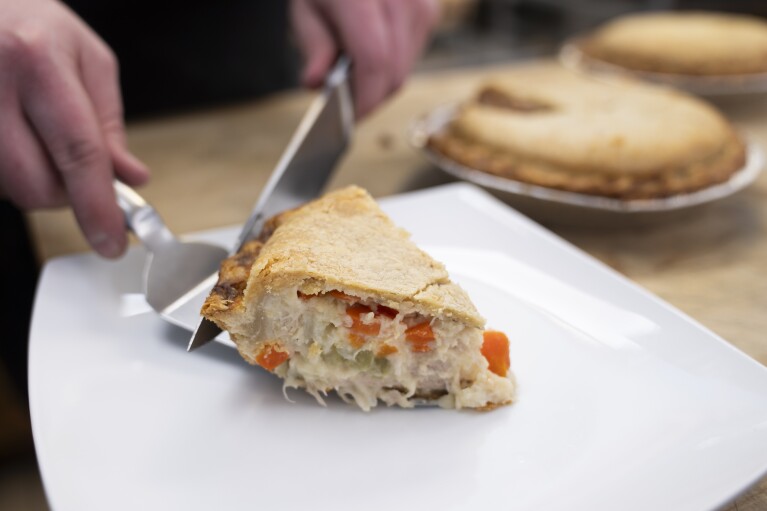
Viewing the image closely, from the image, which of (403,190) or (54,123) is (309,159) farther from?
(54,123)

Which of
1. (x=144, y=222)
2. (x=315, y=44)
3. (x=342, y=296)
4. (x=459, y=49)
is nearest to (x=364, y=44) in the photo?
(x=315, y=44)

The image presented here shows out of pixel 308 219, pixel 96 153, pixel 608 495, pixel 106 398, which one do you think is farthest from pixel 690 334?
pixel 96 153

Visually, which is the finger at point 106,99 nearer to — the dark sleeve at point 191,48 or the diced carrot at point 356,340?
the diced carrot at point 356,340

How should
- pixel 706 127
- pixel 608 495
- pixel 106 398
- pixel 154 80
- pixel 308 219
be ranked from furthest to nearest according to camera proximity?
pixel 154 80
pixel 706 127
pixel 308 219
pixel 106 398
pixel 608 495

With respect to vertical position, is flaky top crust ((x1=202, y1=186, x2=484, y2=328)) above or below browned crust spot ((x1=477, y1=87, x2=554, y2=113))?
above

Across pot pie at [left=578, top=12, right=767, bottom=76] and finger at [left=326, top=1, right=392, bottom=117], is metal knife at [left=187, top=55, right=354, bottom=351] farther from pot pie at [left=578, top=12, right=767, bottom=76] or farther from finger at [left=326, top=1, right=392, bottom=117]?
pot pie at [left=578, top=12, right=767, bottom=76]

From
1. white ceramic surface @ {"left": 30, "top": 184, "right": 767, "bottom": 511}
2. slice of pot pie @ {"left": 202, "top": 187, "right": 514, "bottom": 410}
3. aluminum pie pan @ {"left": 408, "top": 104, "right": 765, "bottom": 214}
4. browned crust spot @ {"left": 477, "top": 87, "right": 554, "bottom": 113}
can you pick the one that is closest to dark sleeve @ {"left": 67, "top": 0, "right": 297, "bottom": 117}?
browned crust spot @ {"left": 477, "top": 87, "right": 554, "bottom": 113}

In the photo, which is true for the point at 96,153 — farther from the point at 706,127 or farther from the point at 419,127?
the point at 706,127
